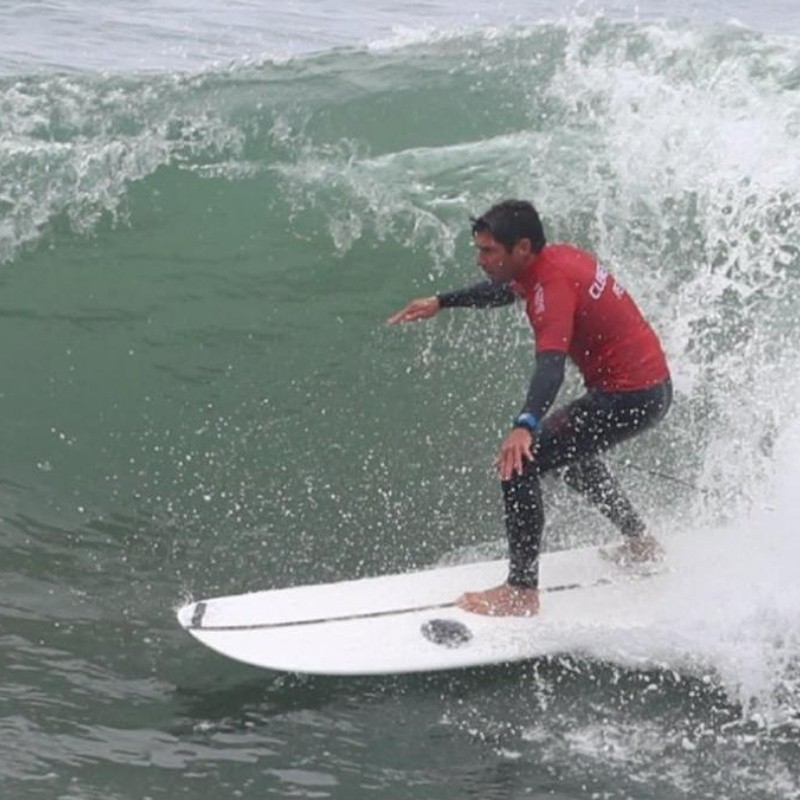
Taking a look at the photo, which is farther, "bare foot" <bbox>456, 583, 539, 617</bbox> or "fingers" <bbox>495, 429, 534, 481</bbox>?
"bare foot" <bbox>456, 583, 539, 617</bbox>

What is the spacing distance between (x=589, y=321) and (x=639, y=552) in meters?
1.16

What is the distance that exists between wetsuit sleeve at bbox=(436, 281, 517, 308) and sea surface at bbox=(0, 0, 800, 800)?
1215 mm

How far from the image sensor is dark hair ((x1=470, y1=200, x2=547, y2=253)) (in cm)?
534

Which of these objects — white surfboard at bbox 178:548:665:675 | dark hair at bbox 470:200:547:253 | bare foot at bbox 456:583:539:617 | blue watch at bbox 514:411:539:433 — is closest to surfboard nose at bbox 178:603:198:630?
white surfboard at bbox 178:548:665:675

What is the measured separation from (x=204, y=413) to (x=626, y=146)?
370cm

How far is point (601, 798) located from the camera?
4719 millimetres

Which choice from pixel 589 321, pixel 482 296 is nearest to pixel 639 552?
pixel 589 321

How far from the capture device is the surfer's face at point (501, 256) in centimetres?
537

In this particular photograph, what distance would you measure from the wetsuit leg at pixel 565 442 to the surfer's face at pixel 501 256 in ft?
2.16

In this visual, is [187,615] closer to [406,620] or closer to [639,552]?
[406,620]

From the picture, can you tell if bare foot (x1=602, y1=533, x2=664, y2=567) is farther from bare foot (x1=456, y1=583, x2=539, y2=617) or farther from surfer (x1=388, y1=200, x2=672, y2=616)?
bare foot (x1=456, y1=583, x2=539, y2=617)

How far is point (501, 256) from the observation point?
5.38 metres

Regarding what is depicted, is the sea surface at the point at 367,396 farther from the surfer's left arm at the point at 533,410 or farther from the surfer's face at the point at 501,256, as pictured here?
the surfer's face at the point at 501,256

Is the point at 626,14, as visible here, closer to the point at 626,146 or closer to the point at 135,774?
the point at 626,146
